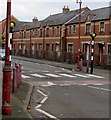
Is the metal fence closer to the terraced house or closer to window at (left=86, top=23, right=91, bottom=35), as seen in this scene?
the terraced house

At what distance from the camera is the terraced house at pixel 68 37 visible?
1385 inches

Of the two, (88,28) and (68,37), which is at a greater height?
(88,28)

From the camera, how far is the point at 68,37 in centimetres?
4425

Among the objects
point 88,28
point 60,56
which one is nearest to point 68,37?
point 60,56

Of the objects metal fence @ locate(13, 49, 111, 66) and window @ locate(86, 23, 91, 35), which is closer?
metal fence @ locate(13, 49, 111, 66)

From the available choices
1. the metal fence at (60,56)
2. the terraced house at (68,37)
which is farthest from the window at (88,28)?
the metal fence at (60,56)

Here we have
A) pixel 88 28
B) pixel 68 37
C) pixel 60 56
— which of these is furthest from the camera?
pixel 68 37

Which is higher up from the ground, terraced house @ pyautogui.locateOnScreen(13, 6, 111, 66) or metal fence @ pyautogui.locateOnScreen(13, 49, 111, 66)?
terraced house @ pyautogui.locateOnScreen(13, 6, 111, 66)

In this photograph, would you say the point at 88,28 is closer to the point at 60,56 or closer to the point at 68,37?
the point at 68,37

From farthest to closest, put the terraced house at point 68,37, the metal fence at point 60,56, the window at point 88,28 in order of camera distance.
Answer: the window at point 88,28 → the terraced house at point 68,37 → the metal fence at point 60,56

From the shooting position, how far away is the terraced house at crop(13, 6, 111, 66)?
35188mm

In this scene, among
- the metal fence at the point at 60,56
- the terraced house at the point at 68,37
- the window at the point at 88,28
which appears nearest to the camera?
the metal fence at the point at 60,56

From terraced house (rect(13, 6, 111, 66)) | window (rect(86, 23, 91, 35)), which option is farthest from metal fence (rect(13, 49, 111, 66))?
window (rect(86, 23, 91, 35))

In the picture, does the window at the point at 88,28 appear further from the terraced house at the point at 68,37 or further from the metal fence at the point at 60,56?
the metal fence at the point at 60,56
